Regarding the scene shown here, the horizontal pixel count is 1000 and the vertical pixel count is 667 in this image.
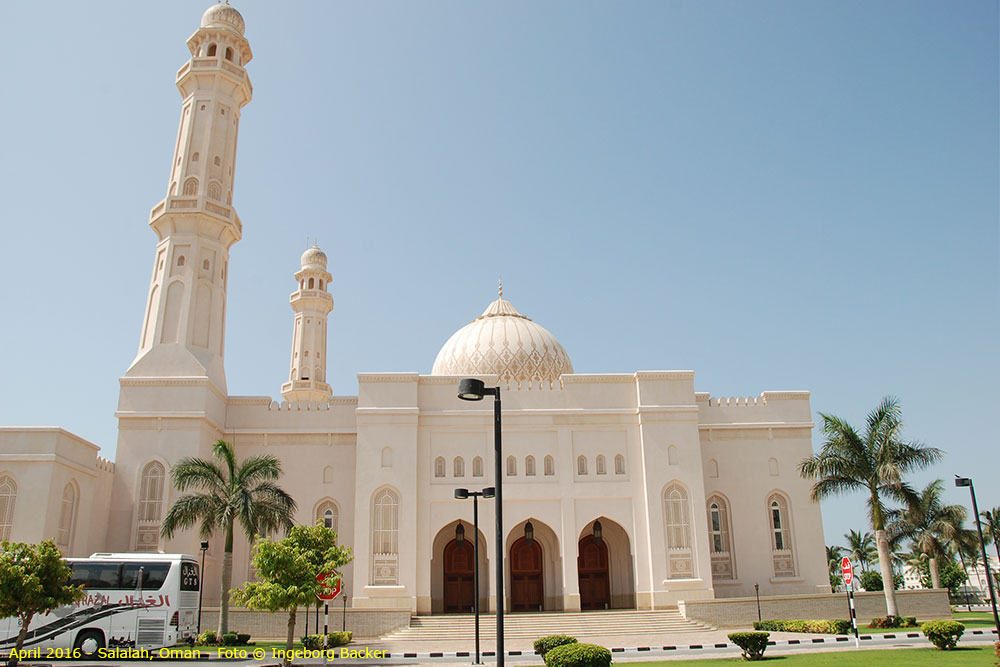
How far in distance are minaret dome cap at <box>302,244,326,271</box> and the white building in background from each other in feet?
33.8

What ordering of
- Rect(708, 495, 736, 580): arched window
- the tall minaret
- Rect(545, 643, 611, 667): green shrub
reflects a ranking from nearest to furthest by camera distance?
Rect(545, 643, 611, 667): green shrub, the tall minaret, Rect(708, 495, 736, 580): arched window

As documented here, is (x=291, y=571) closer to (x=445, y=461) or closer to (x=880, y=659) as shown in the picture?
(x=445, y=461)

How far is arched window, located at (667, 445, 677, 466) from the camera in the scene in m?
28.3

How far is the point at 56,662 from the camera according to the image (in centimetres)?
1789

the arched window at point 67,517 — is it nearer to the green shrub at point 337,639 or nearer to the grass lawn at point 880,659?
the green shrub at point 337,639

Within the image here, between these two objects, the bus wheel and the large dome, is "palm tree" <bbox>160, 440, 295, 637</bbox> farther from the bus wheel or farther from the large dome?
the large dome

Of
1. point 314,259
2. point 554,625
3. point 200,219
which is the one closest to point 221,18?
point 200,219

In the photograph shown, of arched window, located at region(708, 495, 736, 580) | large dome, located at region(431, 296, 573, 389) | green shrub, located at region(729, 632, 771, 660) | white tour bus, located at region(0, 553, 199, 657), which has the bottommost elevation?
green shrub, located at region(729, 632, 771, 660)

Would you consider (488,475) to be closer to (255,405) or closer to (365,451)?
(365,451)

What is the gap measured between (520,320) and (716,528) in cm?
1210

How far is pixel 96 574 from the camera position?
1972 cm

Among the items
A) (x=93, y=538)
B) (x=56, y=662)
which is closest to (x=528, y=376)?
(x=93, y=538)

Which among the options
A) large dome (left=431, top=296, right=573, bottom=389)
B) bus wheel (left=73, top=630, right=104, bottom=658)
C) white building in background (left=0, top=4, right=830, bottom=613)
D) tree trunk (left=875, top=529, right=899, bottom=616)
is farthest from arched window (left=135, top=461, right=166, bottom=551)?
tree trunk (left=875, top=529, right=899, bottom=616)

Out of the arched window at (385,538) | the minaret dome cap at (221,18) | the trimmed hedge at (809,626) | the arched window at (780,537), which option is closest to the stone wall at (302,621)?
the arched window at (385,538)
